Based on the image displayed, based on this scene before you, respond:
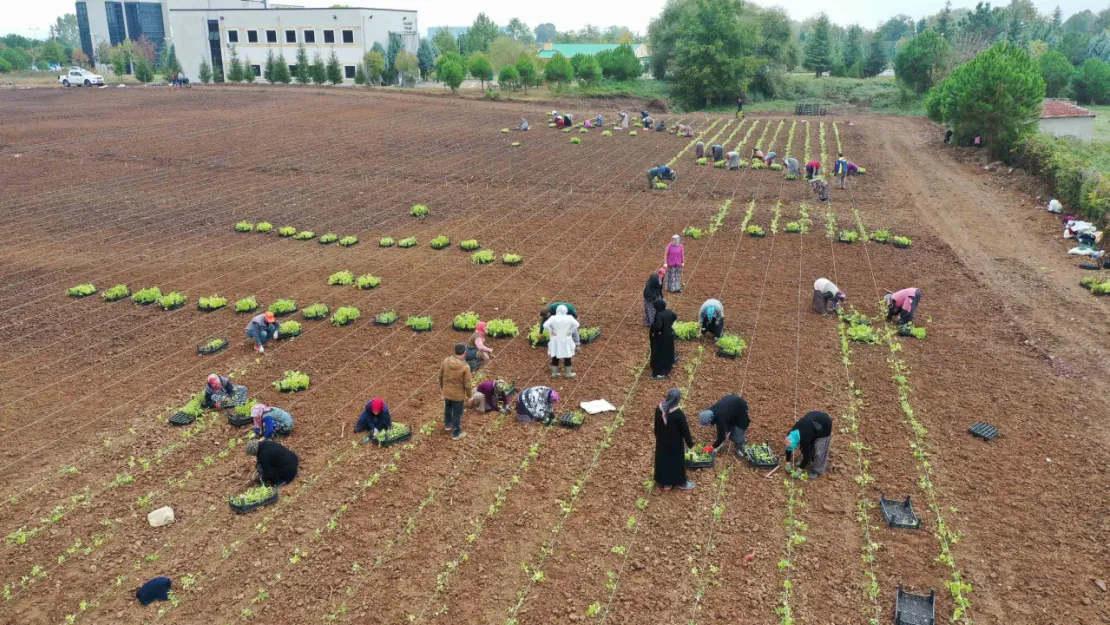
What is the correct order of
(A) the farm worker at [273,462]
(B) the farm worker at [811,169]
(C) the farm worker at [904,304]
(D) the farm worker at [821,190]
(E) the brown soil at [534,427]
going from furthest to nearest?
(B) the farm worker at [811,169]
(D) the farm worker at [821,190]
(C) the farm worker at [904,304]
(A) the farm worker at [273,462]
(E) the brown soil at [534,427]

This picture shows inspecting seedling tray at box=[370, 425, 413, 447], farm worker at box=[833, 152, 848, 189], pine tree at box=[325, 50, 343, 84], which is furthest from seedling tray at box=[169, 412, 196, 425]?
pine tree at box=[325, 50, 343, 84]

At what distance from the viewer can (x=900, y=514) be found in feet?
32.1

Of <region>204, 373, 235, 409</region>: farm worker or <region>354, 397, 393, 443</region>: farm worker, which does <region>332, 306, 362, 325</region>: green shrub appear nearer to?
<region>204, 373, 235, 409</region>: farm worker

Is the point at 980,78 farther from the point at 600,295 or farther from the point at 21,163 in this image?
the point at 21,163

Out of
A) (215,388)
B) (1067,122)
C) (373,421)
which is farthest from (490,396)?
(1067,122)

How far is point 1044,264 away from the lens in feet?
69.0

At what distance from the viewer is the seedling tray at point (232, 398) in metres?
12.7

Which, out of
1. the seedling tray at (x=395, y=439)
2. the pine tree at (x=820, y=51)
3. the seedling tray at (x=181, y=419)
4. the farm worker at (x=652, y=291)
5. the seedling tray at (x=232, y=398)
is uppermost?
the pine tree at (x=820, y=51)

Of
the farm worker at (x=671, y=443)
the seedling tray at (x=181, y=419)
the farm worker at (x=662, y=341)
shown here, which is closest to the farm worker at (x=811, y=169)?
the farm worker at (x=662, y=341)

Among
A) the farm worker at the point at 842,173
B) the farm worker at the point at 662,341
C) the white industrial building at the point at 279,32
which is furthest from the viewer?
the white industrial building at the point at 279,32

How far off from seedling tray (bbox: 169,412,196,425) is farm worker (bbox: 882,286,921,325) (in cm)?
1423

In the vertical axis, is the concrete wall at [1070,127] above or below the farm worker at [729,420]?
above

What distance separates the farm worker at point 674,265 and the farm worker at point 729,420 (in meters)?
6.63

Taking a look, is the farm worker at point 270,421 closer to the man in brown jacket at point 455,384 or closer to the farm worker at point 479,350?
the man in brown jacket at point 455,384
